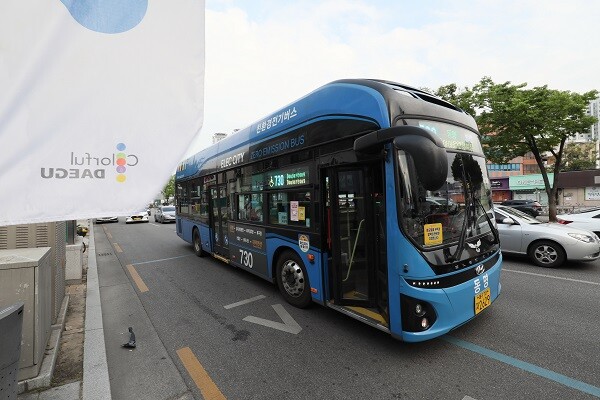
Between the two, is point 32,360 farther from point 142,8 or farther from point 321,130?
point 321,130

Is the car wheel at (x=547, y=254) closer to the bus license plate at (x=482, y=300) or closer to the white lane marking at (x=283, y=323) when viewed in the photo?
the bus license plate at (x=482, y=300)

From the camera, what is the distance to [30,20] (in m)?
1.27

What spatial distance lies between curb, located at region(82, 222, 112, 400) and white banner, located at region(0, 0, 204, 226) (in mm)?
2480

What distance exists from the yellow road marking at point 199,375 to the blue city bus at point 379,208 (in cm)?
176

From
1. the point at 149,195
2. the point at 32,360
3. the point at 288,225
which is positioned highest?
the point at 149,195

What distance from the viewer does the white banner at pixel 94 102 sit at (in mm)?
1250

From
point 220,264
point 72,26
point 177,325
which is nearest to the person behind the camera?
point 72,26

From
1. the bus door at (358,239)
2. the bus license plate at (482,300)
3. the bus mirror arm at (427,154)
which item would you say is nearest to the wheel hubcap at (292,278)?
the bus door at (358,239)

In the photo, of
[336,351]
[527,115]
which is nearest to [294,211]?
[336,351]

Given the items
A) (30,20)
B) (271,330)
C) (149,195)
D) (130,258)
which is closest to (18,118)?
(30,20)

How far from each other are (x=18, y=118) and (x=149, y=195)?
58 cm

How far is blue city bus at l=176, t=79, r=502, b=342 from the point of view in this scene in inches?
124

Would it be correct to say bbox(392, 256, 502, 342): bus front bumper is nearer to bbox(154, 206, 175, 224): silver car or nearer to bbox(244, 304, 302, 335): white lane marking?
bbox(244, 304, 302, 335): white lane marking

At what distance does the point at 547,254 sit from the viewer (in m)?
6.97
